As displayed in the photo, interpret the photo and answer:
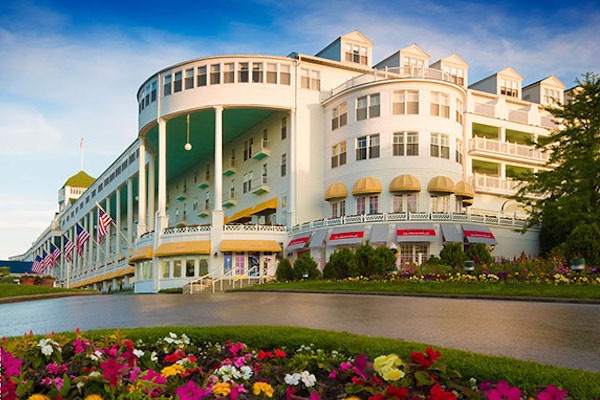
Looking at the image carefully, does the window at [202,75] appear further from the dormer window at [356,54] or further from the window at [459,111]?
the window at [459,111]

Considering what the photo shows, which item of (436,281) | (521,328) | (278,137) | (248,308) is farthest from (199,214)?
(521,328)

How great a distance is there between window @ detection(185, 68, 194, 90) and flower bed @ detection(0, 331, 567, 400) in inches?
1543

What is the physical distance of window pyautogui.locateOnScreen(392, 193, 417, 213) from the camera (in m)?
39.8

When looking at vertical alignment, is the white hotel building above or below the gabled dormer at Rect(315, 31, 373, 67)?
below

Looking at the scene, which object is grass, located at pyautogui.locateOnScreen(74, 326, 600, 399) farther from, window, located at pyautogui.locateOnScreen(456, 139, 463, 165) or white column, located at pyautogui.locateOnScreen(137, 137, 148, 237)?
white column, located at pyautogui.locateOnScreen(137, 137, 148, 237)

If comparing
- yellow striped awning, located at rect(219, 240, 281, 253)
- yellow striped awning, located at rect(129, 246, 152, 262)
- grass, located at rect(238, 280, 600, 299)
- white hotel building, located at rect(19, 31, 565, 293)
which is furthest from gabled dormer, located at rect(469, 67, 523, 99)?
grass, located at rect(238, 280, 600, 299)

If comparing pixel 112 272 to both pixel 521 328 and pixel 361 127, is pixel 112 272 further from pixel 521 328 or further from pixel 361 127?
pixel 521 328

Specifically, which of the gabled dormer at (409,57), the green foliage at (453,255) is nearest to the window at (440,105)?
the gabled dormer at (409,57)

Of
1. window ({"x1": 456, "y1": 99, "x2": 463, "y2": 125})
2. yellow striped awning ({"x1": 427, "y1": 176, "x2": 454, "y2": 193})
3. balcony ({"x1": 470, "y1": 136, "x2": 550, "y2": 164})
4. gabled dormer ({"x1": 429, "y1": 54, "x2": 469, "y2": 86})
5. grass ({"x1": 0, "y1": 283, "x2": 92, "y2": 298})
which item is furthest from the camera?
gabled dormer ({"x1": 429, "y1": 54, "x2": 469, "y2": 86})

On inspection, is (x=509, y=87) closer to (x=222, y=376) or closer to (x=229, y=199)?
(x=229, y=199)

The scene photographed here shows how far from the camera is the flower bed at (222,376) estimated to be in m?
4.84

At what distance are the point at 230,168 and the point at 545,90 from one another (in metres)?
29.2

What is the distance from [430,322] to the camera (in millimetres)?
11867

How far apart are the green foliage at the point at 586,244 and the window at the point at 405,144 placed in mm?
18000
